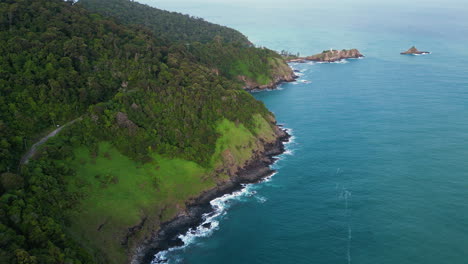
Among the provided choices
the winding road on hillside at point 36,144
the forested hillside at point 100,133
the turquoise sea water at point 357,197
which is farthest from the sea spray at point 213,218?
the winding road on hillside at point 36,144

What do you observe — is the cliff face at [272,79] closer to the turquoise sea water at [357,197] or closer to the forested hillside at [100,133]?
the turquoise sea water at [357,197]

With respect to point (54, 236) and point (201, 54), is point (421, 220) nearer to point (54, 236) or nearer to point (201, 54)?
point (54, 236)

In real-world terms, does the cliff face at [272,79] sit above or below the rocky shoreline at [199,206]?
above

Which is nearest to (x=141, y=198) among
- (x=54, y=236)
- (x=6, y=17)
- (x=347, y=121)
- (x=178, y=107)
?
(x=54, y=236)

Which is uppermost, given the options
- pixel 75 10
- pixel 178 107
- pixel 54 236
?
pixel 75 10

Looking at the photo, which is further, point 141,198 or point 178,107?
point 178,107

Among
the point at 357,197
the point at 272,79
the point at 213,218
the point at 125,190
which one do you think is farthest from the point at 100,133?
the point at 272,79

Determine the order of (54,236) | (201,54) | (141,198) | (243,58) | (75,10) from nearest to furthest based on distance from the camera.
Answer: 1. (54,236)
2. (141,198)
3. (75,10)
4. (201,54)
5. (243,58)
